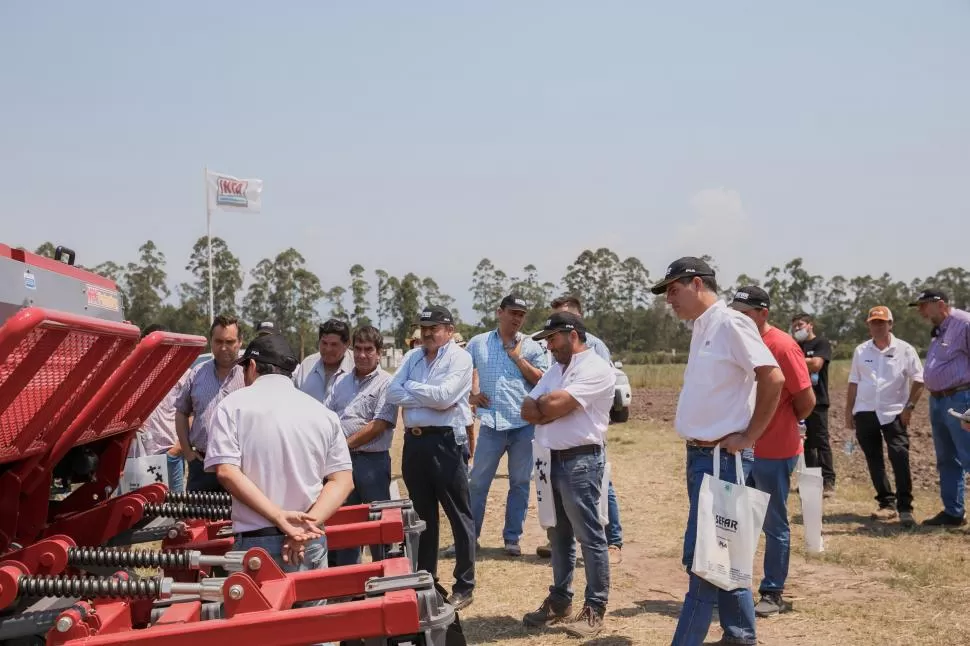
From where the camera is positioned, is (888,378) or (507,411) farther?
(888,378)

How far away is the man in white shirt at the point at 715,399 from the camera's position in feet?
14.3

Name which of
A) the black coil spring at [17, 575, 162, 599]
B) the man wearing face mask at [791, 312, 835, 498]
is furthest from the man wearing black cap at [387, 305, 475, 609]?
the man wearing face mask at [791, 312, 835, 498]

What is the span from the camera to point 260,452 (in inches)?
148

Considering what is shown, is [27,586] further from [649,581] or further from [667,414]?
[667,414]

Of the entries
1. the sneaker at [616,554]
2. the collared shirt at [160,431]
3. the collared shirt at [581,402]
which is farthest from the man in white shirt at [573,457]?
the collared shirt at [160,431]

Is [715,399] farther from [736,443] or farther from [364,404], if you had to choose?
[364,404]

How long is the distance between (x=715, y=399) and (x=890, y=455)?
213 inches

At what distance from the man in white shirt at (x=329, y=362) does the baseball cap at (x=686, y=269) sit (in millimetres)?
2712

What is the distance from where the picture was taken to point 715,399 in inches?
178

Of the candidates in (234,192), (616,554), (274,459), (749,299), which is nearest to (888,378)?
(616,554)

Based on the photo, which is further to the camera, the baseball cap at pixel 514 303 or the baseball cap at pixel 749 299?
the baseball cap at pixel 514 303

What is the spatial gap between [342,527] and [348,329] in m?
2.29

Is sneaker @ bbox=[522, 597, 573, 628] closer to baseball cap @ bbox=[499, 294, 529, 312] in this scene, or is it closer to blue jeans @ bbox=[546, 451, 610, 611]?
blue jeans @ bbox=[546, 451, 610, 611]

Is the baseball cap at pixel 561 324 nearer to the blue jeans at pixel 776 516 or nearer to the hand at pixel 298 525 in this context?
the blue jeans at pixel 776 516
